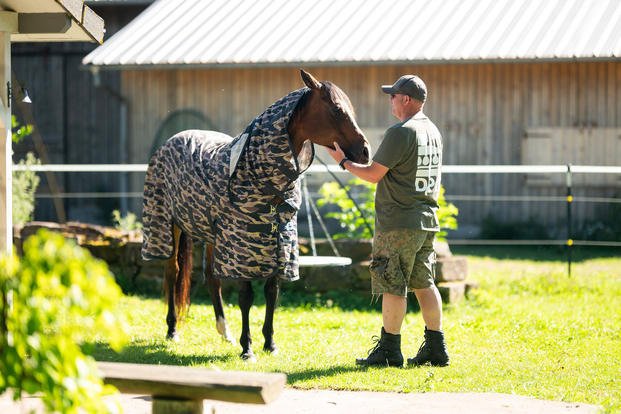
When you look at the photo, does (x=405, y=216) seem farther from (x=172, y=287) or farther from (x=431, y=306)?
(x=172, y=287)

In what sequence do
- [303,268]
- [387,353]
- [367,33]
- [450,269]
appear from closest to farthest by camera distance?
[387,353] → [450,269] → [303,268] → [367,33]

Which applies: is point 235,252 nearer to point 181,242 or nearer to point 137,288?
point 181,242

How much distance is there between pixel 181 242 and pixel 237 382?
4.66 m

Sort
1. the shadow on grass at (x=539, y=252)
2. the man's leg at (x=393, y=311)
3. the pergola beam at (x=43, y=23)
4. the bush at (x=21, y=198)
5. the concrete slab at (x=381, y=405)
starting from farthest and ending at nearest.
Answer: the shadow on grass at (x=539, y=252), the bush at (x=21, y=198), the man's leg at (x=393, y=311), the pergola beam at (x=43, y=23), the concrete slab at (x=381, y=405)

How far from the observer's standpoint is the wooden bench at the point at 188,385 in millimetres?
3977

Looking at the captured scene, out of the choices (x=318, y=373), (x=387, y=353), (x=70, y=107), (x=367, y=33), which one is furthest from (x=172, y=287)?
(x=70, y=107)

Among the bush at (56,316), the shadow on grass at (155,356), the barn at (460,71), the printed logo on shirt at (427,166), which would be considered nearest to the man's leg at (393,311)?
the printed logo on shirt at (427,166)

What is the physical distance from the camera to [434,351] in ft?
23.5

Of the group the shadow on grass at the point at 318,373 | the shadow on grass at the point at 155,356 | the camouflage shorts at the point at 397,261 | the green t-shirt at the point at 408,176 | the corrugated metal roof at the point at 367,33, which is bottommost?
the shadow on grass at the point at 318,373

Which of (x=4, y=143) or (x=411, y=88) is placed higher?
(x=411, y=88)

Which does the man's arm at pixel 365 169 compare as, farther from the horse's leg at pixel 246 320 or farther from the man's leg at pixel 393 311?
the horse's leg at pixel 246 320

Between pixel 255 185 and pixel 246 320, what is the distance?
1.03 meters

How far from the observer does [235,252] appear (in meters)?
7.34

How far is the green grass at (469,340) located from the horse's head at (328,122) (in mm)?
1533
